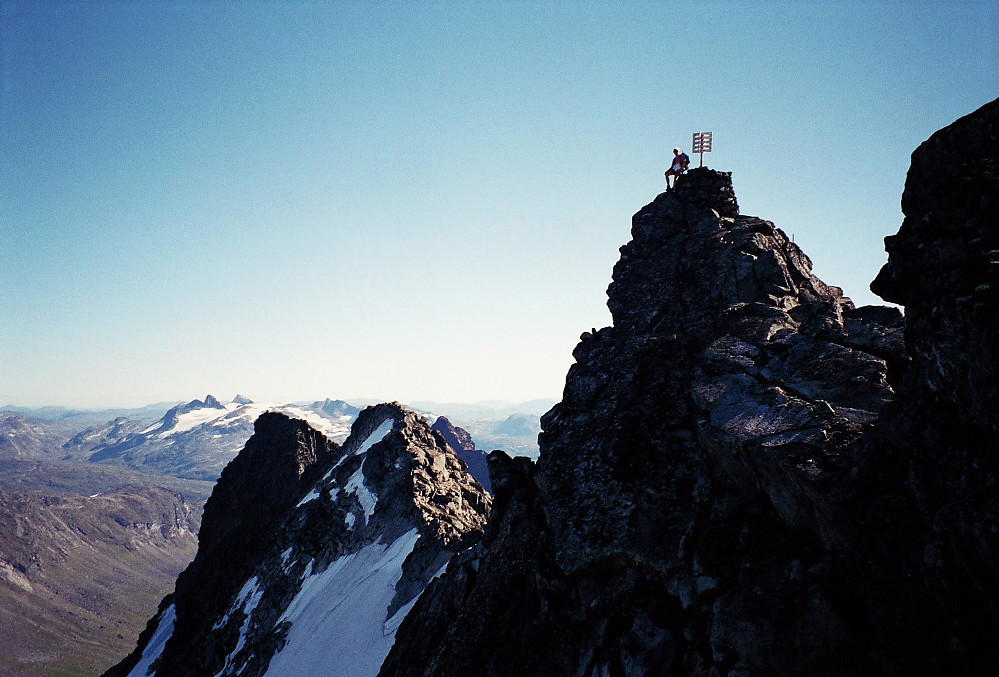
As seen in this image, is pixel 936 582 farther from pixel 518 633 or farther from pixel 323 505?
pixel 323 505

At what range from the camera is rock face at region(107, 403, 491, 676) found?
44250 millimetres

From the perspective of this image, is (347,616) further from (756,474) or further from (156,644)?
(156,644)

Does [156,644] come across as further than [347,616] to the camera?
Yes

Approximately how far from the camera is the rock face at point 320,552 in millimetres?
44250

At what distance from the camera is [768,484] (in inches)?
645

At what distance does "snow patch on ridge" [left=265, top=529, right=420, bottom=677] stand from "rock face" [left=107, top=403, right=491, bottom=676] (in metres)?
0.10

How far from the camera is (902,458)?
1416cm

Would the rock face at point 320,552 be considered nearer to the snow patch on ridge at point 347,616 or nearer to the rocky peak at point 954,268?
the snow patch on ridge at point 347,616

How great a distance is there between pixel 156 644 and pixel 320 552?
119 feet

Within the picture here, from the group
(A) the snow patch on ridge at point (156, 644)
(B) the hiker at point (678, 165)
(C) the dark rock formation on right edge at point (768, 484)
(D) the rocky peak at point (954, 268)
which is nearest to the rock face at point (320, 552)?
(A) the snow patch on ridge at point (156, 644)

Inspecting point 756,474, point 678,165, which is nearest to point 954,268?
point 756,474

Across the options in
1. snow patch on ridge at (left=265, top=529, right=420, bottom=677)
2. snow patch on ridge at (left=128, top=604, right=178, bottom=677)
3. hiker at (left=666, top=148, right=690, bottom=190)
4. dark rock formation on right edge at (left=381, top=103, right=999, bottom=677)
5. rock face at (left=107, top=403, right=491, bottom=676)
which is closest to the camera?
dark rock formation on right edge at (left=381, top=103, right=999, bottom=677)

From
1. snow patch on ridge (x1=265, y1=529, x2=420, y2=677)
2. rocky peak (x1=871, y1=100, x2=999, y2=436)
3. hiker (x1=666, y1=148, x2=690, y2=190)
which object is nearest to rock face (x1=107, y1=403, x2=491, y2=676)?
snow patch on ridge (x1=265, y1=529, x2=420, y2=677)

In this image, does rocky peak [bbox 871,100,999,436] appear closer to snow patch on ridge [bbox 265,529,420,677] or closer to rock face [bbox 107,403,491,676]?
rock face [bbox 107,403,491,676]
